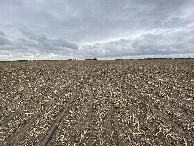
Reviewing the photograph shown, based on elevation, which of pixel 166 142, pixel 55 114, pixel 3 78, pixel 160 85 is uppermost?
pixel 3 78

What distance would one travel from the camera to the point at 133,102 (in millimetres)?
11547

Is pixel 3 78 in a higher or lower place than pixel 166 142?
higher

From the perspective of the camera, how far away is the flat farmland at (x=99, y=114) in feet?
25.5

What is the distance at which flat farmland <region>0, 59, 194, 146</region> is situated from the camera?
7774 mm

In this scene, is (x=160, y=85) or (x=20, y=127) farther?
(x=160, y=85)

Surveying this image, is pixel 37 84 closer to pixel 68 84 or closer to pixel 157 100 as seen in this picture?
pixel 68 84

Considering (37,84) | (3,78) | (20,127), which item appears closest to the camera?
(20,127)

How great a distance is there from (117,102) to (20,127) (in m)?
9.26

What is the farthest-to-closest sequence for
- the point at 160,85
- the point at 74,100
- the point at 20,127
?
1. the point at 160,85
2. the point at 74,100
3. the point at 20,127

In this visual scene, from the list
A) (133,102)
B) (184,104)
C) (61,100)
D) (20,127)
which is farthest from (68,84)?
(184,104)

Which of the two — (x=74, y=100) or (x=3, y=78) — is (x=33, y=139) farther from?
(x=3, y=78)

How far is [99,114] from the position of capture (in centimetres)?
1000

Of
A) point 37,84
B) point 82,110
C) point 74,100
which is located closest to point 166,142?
point 82,110

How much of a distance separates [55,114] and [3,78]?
15607 mm
